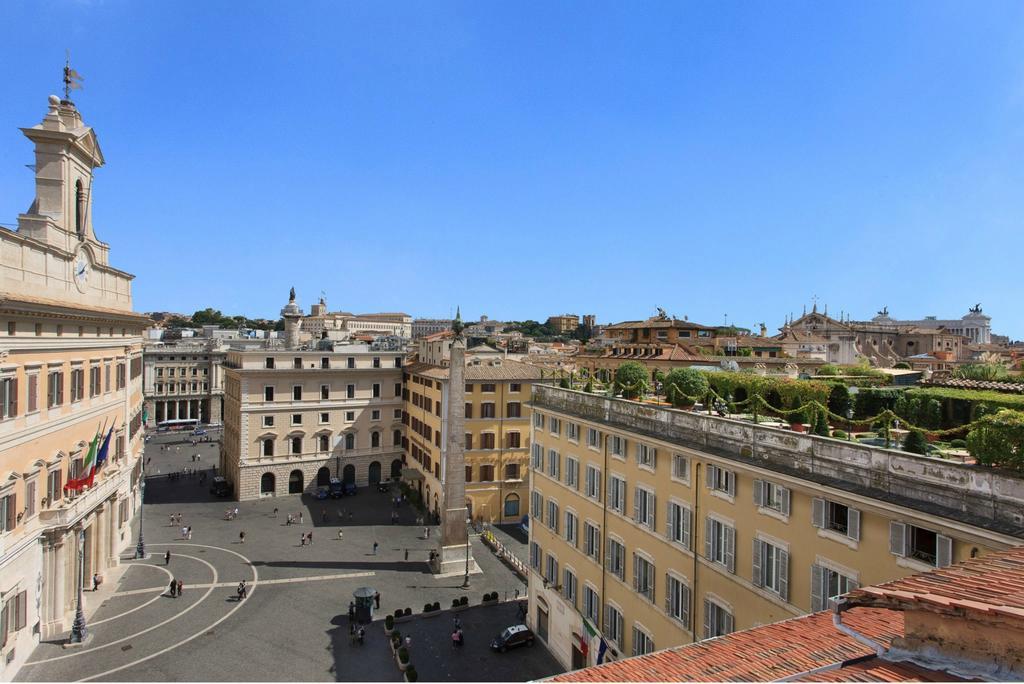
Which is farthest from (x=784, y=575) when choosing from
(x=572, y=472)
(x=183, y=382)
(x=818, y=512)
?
(x=183, y=382)

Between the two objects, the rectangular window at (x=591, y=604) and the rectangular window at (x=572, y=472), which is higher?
the rectangular window at (x=572, y=472)

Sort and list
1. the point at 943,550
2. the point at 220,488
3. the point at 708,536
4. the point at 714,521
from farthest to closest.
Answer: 1. the point at 220,488
2. the point at 708,536
3. the point at 714,521
4. the point at 943,550

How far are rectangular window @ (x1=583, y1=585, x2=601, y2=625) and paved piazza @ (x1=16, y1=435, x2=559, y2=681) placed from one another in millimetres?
4058

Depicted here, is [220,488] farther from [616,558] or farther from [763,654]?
[763,654]

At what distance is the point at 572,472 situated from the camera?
27750mm

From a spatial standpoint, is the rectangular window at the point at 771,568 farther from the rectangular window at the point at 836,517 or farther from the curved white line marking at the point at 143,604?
the curved white line marking at the point at 143,604

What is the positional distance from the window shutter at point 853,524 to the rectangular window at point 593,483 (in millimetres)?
11720

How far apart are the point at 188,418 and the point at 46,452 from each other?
84479 mm

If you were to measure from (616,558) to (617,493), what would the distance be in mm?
2570

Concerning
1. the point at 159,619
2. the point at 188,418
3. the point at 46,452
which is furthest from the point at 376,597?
the point at 188,418

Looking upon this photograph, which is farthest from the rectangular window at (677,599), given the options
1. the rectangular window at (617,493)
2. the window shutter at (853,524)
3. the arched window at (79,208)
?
the arched window at (79,208)

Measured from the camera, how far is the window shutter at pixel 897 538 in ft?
43.6

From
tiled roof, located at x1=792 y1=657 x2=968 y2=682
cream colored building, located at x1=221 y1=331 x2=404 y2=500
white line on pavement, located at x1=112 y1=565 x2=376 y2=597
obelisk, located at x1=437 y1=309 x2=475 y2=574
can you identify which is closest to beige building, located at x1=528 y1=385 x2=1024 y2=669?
tiled roof, located at x1=792 y1=657 x2=968 y2=682

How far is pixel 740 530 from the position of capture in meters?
17.8
